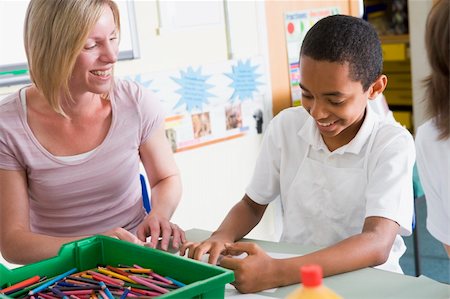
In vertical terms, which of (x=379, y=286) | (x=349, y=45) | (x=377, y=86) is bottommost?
(x=379, y=286)

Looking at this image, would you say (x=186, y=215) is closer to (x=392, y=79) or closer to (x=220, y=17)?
(x=220, y=17)

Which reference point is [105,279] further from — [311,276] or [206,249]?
[311,276]

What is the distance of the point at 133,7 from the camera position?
7.90 feet

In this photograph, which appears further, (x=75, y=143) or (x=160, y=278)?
(x=75, y=143)

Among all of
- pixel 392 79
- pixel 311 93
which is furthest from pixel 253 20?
pixel 392 79

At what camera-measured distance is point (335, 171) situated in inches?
59.2

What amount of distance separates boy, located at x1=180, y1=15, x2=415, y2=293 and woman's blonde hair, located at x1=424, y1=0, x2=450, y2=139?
0.78 feet

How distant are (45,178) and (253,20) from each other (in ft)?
4.81

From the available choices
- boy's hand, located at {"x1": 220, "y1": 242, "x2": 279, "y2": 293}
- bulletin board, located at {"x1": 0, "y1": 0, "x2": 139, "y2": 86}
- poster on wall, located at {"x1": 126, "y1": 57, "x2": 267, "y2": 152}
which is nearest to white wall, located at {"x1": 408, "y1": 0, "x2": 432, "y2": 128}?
poster on wall, located at {"x1": 126, "y1": 57, "x2": 267, "y2": 152}

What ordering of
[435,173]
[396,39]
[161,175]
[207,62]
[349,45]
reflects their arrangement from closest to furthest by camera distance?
[435,173] < [349,45] < [161,175] < [207,62] < [396,39]

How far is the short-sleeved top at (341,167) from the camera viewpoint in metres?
1.38

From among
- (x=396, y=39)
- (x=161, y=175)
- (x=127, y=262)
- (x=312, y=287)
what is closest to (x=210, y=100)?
(x=161, y=175)

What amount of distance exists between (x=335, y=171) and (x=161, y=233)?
0.40m

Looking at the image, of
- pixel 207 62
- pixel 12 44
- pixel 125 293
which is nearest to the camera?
pixel 125 293
